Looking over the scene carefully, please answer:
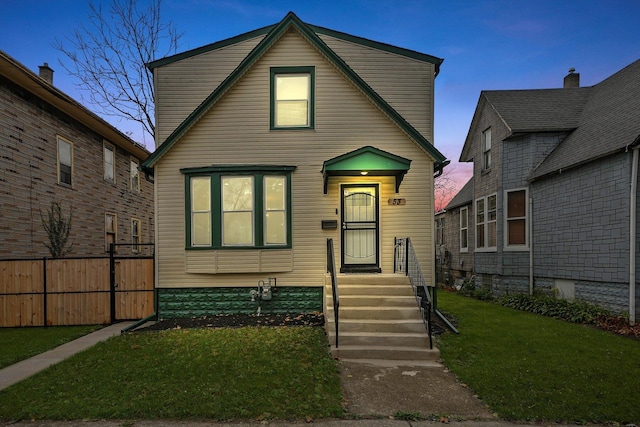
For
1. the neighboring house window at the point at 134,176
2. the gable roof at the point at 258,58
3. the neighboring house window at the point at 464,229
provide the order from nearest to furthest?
the gable roof at the point at 258,58
the neighboring house window at the point at 464,229
the neighboring house window at the point at 134,176

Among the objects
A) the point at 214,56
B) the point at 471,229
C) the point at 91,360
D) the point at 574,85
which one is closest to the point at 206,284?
the point at 91,360

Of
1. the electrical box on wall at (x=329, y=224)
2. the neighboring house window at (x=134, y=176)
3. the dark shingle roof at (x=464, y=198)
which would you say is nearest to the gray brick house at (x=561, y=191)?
the dark shingle roof at (x=464, y=198)

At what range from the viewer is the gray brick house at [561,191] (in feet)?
26.0

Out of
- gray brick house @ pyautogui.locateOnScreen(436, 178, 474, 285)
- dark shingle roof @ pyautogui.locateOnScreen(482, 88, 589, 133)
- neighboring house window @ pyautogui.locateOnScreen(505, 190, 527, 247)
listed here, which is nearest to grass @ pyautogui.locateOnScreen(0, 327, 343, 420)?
neighboring house window @ pyautogui.locateOnScreen(505, 190, 527, 247)

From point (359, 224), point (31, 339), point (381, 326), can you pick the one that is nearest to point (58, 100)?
point (31, 339)

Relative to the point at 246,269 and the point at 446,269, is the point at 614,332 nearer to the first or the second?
the point at 246,269

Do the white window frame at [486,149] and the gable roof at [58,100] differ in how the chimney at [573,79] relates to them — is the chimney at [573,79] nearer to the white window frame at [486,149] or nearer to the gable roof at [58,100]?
the white window frame at [486,149]

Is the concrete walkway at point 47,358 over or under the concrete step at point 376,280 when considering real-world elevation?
under

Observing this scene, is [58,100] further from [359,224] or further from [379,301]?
[379,301]

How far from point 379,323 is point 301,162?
4.42m

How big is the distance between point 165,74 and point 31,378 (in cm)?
756

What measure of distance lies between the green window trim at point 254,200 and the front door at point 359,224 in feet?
4.85

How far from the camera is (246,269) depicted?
318 inches

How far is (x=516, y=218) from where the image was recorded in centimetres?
1123
